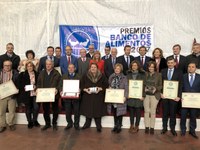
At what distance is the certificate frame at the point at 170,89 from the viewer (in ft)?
15.7

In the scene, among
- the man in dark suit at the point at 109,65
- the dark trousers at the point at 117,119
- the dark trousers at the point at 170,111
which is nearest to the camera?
the dark trousers at the point at 170,111

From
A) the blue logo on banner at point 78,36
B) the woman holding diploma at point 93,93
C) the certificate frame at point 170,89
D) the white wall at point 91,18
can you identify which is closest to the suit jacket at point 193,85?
the certificate frame at point 170,89

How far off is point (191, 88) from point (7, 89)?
3.64 m

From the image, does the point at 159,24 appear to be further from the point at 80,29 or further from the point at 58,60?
the point at 58,60

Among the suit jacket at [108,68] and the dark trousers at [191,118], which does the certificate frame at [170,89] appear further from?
the suit jacket at [108,68]

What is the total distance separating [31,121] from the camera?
17.6ft

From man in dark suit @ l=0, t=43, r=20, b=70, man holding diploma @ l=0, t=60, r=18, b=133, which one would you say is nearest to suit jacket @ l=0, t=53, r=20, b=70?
man in dark suit @ l=0, t=43, r=20, b=70

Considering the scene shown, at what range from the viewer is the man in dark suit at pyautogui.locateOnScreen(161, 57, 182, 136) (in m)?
4.80

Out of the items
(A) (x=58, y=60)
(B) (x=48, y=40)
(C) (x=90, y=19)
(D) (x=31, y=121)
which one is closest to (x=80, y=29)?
(C) (x=90, y=19)

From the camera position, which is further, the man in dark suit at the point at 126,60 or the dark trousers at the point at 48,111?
the man in dark suit at the point at 126,60

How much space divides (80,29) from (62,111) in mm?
2806

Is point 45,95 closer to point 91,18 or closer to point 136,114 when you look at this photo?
point 136,114

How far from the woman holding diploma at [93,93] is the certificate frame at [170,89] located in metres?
1.17

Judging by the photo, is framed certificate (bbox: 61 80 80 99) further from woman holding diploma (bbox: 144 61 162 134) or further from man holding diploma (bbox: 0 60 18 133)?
woman holding diploma (bbox: 144 61 162 134)
